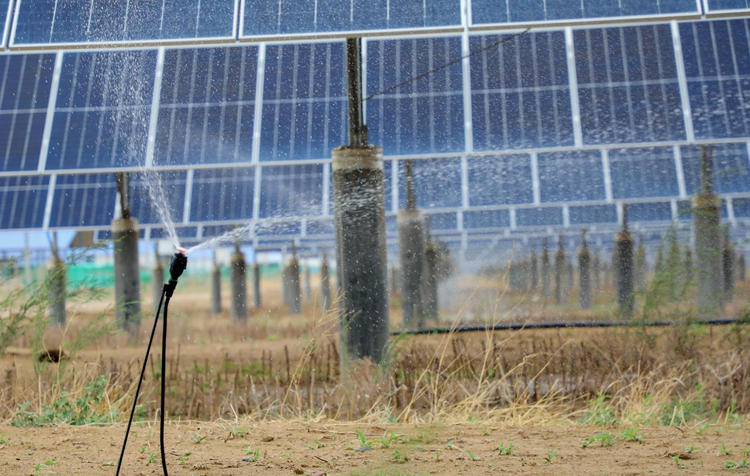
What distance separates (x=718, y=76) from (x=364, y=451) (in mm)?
7726

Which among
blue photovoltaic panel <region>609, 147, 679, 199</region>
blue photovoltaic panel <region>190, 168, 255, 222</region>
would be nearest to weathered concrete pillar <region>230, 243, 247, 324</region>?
blue photovoltaic panel <region>190, 168, 255, 222</region>

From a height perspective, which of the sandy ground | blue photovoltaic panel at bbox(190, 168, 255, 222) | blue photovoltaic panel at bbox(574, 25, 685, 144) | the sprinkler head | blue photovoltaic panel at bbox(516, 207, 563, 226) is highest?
blue photovoltaic panel at bbox(574, 25, 685, 144)

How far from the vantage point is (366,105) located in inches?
378

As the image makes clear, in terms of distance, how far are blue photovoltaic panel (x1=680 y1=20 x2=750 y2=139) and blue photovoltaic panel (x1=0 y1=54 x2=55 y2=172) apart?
724 centimetres

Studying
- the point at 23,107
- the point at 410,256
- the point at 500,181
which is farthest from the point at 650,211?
the point at 23,107

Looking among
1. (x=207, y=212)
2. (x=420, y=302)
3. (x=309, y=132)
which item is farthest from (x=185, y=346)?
(x=309, y=132)

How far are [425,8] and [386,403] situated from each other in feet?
11.1

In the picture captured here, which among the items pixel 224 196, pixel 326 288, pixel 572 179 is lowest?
pixel 326 288

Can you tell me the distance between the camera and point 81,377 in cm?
622

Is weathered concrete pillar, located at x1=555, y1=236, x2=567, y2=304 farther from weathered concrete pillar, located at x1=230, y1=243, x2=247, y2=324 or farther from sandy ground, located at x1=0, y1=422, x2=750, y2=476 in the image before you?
sandy ground, located at x1=0, y1=422, x2=750, y2=476

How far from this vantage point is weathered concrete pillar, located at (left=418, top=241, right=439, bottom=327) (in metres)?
13.7

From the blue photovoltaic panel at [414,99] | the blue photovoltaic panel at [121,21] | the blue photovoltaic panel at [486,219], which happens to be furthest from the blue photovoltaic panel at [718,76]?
the blue photovoltaic panel at [121,21]

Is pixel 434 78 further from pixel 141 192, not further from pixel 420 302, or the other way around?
pixel 141 192

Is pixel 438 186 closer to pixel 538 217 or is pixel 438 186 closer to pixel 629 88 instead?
pixel 538 217
